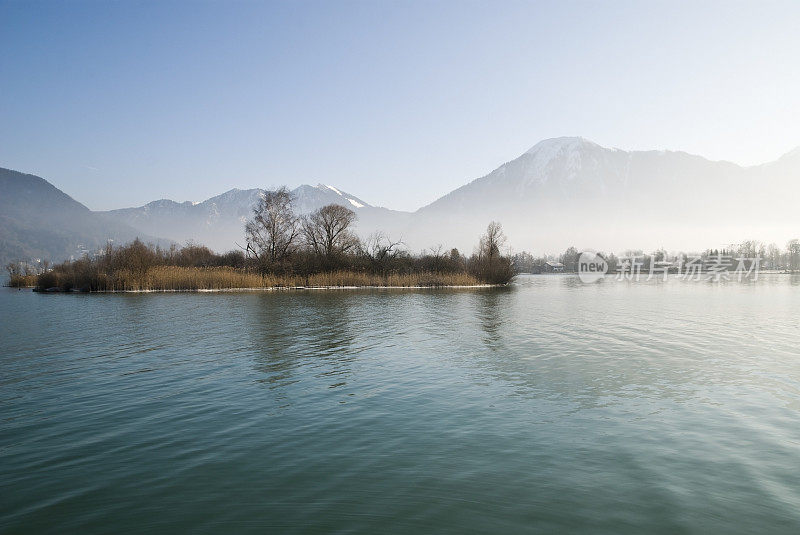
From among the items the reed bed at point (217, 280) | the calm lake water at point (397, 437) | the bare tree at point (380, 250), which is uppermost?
→ the bare tree at point (380, 250)

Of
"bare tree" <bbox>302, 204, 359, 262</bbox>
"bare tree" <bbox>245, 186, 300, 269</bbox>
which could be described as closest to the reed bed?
"bare tree" <bbox>245, 186, 300, 269</bbox>

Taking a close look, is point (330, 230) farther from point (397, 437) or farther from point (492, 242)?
point (397, 437)

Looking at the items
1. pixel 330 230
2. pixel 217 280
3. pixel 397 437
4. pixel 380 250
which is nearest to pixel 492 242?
pixel 380 250

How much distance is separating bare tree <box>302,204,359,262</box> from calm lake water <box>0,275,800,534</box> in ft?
191

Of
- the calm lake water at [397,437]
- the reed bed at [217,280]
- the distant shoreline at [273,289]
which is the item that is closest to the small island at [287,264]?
the reed bed at [217,280]

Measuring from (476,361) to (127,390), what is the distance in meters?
9.40

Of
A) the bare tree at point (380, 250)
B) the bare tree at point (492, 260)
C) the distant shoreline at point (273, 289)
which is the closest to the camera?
the distant shoreline at point (273, 289)

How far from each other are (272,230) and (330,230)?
13269 mm

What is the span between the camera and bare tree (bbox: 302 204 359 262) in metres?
75.8

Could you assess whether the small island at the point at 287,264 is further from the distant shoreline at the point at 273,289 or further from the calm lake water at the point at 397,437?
the calm lake water at the point at 397,437

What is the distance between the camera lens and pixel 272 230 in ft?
214

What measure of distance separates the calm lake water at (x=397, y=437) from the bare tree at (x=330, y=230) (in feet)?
191

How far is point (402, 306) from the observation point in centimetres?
3378

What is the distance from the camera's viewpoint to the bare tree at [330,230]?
75.8 m
